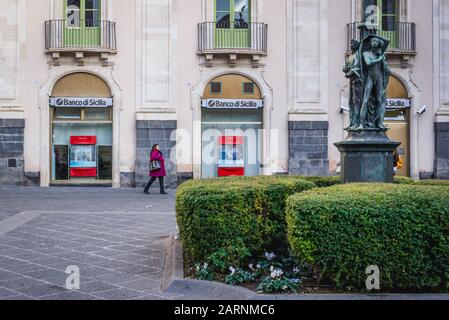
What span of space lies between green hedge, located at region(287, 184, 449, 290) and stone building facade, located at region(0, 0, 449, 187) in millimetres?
17057

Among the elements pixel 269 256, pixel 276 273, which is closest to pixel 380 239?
pixel 276 273

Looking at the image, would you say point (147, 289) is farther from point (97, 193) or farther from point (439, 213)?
point (97, 193)

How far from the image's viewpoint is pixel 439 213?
614 cm

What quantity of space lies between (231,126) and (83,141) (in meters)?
5.58

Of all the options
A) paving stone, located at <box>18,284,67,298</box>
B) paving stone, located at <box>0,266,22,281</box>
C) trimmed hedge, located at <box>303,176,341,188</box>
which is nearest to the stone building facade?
trimmed hedge, located at <box>303,176,341,188</box>

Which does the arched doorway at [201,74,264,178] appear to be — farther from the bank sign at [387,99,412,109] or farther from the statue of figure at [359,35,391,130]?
the statue of figure at [359,35,391,130]

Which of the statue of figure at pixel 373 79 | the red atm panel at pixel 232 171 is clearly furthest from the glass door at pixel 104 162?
the statue of figure at pixel 373 79

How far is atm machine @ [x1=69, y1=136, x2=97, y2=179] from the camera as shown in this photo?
2369 cm

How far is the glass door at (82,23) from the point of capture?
2316cm

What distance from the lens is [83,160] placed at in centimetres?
2375

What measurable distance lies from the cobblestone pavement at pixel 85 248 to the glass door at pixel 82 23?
8131mm

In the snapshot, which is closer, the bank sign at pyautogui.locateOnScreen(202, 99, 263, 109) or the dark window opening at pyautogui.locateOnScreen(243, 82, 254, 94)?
the bank sign at pyautogui.locateOnScreen(202, 99, 263, 109)
